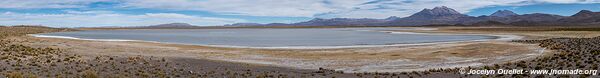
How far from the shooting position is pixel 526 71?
19297 mm

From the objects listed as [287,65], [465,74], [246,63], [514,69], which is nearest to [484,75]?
[465,74]

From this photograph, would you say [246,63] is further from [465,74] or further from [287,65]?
[465,74]

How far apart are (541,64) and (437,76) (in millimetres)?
5094

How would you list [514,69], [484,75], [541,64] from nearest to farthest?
[484,75], [514,69], [541,64]

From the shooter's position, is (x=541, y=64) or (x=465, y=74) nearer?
(x=465, y=74)

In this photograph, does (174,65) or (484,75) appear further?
(174,65)

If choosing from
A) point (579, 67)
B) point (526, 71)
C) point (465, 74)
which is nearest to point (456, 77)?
point (465, 74)

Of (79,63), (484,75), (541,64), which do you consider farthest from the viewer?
(79,63)

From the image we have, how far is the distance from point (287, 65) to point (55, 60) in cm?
1021

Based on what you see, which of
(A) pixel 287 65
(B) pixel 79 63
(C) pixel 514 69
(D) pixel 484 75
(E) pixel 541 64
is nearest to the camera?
(D) pixel 484 75

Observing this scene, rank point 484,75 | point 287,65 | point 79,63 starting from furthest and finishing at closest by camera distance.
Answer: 1. point 287,65
2. point 79,63
3. point 484,75

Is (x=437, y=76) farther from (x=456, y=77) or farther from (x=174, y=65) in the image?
(x=174, y=65)

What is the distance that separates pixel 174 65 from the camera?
2400 cm

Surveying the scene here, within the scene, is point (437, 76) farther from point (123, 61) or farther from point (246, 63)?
point (123, 61)
